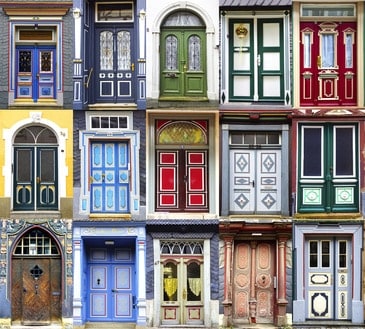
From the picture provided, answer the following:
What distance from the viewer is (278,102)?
60.7 ft

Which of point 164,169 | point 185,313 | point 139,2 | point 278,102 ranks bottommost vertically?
point 185,313

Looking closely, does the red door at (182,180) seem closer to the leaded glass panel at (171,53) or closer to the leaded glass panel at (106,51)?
the leaded glass panel at (171,53)

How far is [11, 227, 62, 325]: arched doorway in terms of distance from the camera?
1833cm

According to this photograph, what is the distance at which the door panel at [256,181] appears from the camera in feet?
60.8

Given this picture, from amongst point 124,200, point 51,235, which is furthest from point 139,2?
point 51,235

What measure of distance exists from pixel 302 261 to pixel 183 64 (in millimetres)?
5557

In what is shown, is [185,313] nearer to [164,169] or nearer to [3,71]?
[164,169]

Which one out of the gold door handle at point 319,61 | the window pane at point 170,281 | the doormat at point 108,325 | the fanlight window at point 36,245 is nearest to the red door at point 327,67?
the gold door handle at point 319,61

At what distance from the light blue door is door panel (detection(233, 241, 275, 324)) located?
121 inches

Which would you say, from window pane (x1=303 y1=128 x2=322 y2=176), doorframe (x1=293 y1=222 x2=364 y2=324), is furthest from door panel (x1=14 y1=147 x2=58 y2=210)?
window pane (x1=303 y1=128 x2=322 y2=176)

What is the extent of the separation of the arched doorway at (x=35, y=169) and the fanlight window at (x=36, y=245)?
26.7 inches

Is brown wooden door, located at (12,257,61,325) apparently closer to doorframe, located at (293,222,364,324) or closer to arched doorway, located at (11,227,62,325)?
arched doorway, located at (11,227,62,325)

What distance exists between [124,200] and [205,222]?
6.72 feet

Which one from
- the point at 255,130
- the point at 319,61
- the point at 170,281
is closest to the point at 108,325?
the point at 170,281
